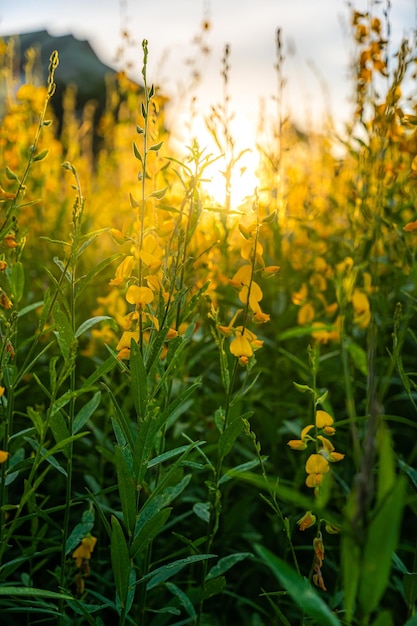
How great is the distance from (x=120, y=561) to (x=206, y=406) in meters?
1.03

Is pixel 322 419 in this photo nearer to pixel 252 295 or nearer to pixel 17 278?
pixel 252 295

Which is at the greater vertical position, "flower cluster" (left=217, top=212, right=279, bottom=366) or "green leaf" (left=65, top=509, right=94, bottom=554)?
"flower cluster" (left=217, top=212, right=279, bottom=366)

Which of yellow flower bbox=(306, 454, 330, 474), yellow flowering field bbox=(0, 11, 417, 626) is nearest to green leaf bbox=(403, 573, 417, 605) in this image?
yellow flowering field bbox=(0, 11, 417, 626)

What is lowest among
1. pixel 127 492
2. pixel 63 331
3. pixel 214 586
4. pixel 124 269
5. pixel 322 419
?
pixel 214 586

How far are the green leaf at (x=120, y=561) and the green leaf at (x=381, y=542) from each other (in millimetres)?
417

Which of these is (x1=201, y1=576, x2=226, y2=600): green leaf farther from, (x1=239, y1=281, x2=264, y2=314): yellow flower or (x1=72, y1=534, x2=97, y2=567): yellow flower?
(x1=239, y1=281, x2=264, y2=314): yellow flower

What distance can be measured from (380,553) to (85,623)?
3.40ft

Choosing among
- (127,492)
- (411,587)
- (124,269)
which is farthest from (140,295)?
(411,587)

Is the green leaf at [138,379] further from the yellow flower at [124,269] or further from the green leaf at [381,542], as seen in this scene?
the green leaf at [381,542]

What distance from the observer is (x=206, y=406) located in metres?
1.94

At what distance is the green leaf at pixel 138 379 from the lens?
3.12 feet

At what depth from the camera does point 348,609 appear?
2.00 ft

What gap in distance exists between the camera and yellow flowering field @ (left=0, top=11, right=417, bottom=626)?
958 millimetres

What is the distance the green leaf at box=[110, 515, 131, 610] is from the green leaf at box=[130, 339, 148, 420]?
0.57 feet
